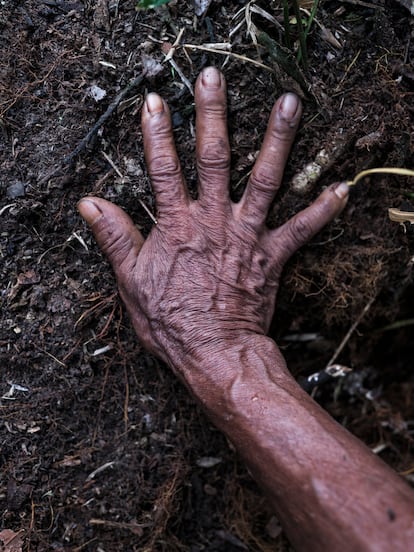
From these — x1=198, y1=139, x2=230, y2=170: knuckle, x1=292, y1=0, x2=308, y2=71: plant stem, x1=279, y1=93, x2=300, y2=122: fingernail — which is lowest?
x1=198, y1=139, x2=230, y2=170: knuckle

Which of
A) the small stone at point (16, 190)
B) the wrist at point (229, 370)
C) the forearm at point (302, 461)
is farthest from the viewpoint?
the small stone at point (16, 190)

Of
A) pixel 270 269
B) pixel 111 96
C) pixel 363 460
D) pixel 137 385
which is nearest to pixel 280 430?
pixel 363 460

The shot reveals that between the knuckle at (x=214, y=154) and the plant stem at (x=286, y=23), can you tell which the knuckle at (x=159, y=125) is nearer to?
the knuckle at (x=214, y=154)

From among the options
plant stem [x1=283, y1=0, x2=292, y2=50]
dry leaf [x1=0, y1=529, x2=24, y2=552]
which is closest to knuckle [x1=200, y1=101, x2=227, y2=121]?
plant stem [x1=283, y1=0, x2=292, y2=50]

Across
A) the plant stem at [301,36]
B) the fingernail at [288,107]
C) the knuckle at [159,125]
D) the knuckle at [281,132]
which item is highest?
the plant stem at [301,36]

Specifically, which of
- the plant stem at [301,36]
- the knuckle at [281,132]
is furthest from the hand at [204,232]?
the plant stem at [301,36]

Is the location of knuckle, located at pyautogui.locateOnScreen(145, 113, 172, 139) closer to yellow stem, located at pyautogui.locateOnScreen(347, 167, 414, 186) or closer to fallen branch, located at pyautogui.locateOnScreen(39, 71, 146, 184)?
fallen branch, located at pyautogui.locateOnScreen(39, 71, 146, 184)

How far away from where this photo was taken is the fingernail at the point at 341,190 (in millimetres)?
1547

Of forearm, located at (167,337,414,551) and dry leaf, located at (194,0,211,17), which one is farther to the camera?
dry leaf, located at (194,0,211,17)

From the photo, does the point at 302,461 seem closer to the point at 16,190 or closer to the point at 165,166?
the point at 165,166

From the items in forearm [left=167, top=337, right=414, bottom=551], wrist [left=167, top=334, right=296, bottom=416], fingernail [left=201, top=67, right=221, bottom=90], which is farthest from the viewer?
fingernail [left=201, top=67, right=221, bottom=90]

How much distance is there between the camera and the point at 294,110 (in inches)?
59.1

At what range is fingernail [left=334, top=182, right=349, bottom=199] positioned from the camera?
1547 millimetres

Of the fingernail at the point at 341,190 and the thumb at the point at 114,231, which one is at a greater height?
the fingernail at the point at 341,190
